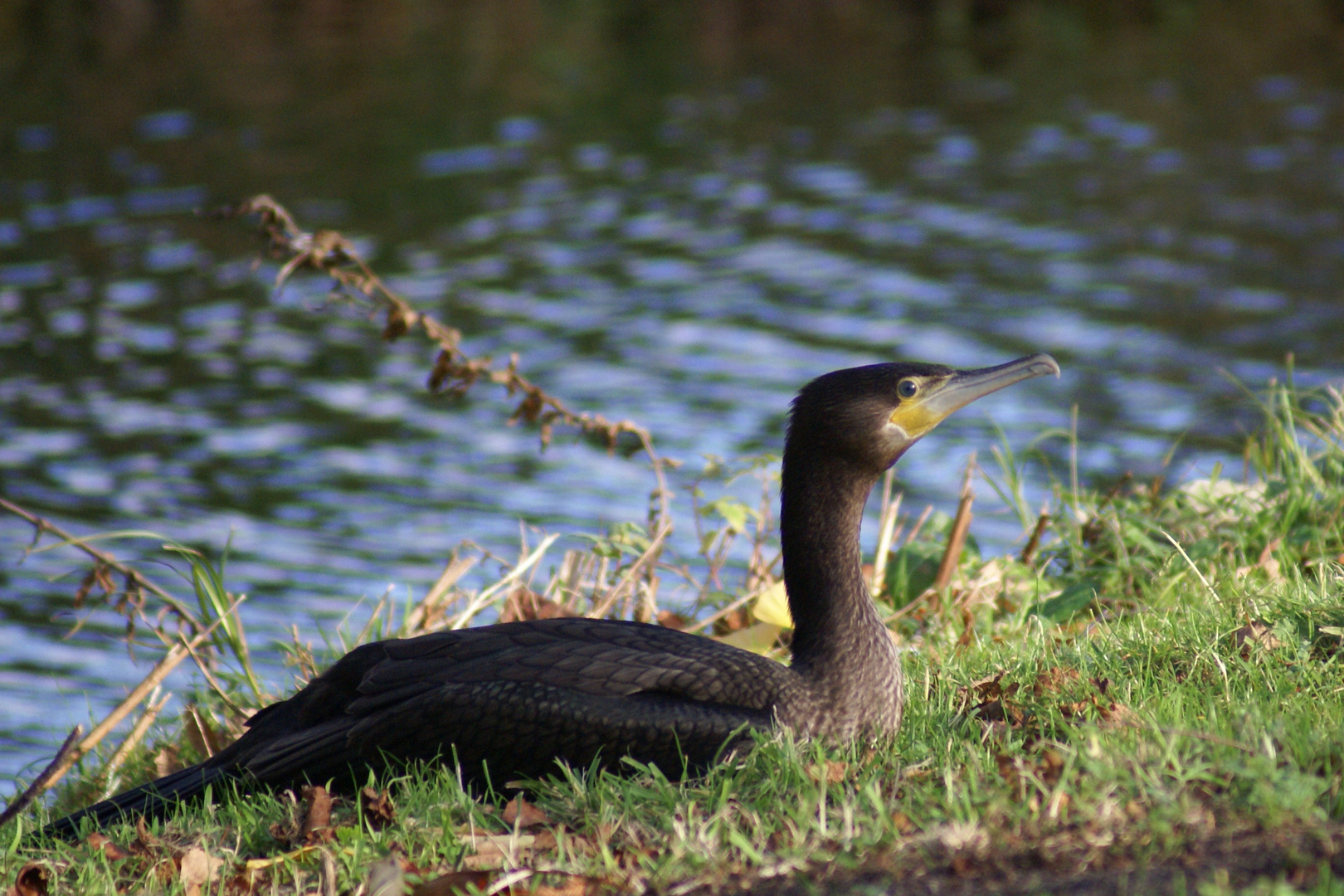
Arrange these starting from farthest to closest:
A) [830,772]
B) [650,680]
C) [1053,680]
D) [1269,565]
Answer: [1269,565], [1053,680], [650,680], [830,772]

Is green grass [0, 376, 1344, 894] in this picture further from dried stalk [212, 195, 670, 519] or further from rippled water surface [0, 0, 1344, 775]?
rippled water surface [0, 0, 1344, 775]

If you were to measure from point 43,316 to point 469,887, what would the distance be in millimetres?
11741

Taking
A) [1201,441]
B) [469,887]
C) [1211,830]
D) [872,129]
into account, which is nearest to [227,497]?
[1201,441]

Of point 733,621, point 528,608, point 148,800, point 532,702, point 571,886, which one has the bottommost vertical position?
point 571,886

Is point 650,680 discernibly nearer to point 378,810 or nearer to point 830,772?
point 830,772

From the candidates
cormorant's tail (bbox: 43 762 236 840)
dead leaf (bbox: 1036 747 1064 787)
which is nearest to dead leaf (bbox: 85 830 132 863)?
cormorant's tail (bbox: 43 762 236 840)

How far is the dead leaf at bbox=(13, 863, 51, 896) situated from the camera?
3937mm

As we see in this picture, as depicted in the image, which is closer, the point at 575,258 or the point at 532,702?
the point at 532,702

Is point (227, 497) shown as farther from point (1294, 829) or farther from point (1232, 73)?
point (1232, 73)

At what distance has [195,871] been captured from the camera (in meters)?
3.88

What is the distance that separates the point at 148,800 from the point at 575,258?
11.5 meters

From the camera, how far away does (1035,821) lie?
3289 millimetres

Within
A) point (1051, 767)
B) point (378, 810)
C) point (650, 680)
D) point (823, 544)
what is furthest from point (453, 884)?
point (823, 544)

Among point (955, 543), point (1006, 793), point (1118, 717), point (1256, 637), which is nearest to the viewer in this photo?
point (1006, 793)
